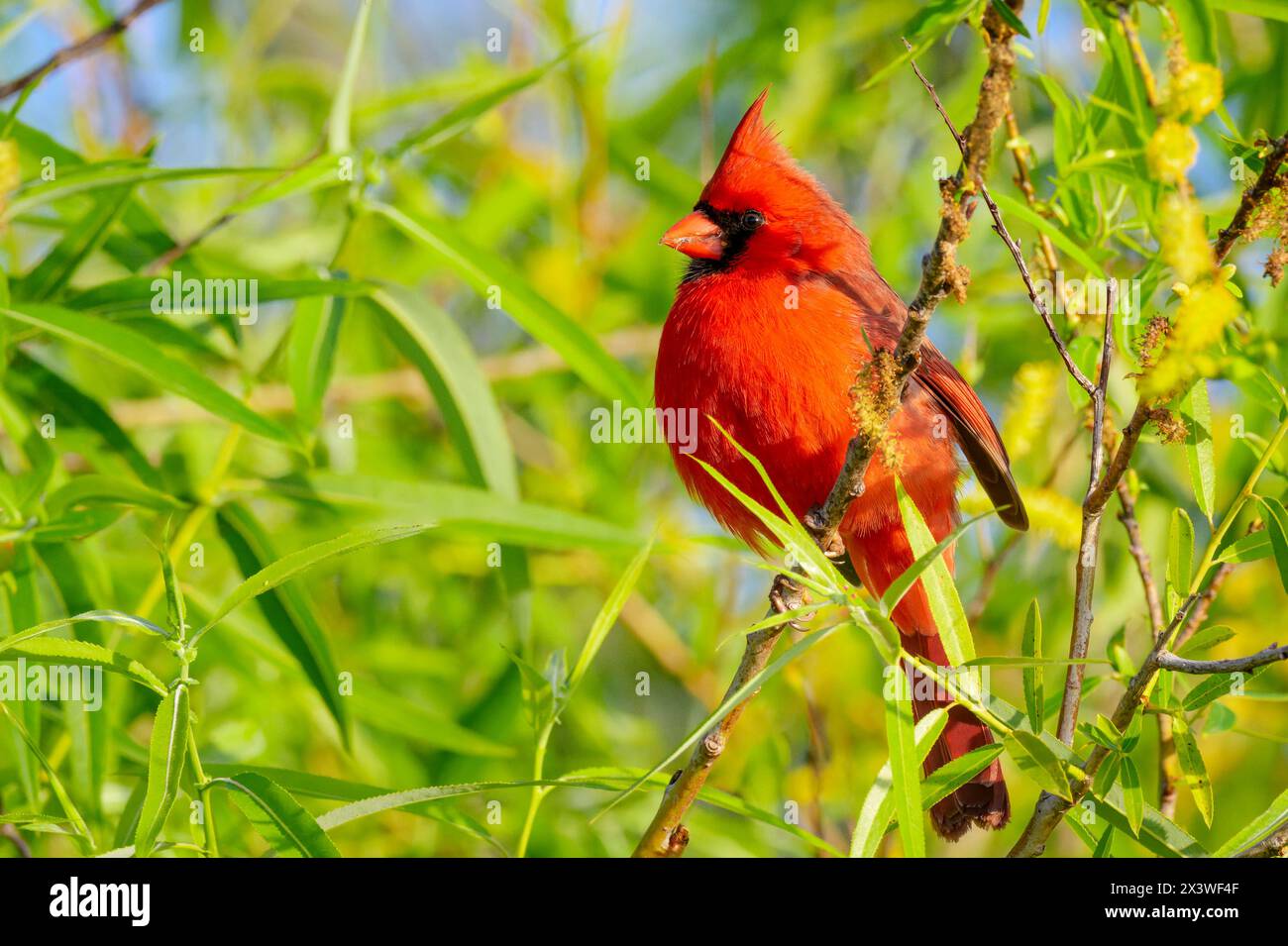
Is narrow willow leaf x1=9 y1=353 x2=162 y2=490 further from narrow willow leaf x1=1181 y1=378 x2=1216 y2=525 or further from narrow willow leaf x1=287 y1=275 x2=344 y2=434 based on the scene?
narrow willow leaf x1=1181 y1=378 x2=1216 y2=525

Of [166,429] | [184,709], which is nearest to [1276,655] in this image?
[184,709]

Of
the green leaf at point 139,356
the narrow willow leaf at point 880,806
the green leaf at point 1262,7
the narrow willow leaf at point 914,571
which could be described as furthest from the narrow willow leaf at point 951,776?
the green leaf at point 139,356

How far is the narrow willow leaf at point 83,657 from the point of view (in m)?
1.50

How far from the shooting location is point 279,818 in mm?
1523

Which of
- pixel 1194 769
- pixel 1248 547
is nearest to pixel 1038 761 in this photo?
pixel 1194 769

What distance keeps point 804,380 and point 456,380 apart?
644 millimetres

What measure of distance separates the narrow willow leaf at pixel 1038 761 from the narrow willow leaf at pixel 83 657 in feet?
3.04

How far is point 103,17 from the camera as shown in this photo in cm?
309

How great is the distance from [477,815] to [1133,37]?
2626 mm

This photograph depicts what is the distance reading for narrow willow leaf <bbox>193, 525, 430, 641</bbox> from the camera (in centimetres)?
149

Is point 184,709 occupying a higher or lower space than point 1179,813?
higher

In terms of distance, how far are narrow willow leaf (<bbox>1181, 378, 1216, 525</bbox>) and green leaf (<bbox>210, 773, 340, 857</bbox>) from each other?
3.72 feet

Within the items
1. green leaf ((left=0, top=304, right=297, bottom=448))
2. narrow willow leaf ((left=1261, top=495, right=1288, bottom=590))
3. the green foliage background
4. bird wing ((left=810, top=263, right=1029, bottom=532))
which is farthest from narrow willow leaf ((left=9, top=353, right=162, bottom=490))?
narrow willow leaf ((left=1261, top=495, right=1288, bottom=590))

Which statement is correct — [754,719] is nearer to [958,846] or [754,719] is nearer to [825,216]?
[958,846]
